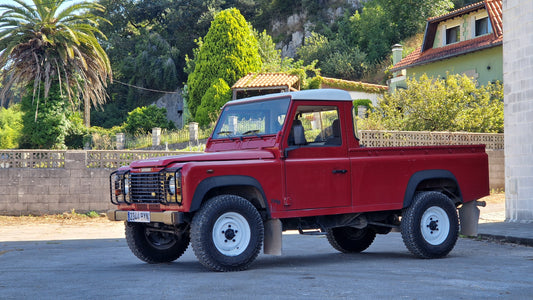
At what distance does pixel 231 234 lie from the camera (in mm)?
8047

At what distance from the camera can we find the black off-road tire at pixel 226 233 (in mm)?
7797

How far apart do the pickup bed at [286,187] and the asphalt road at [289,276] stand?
1.34 ft

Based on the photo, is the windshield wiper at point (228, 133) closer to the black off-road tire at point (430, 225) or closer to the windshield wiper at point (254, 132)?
the windshield wiper at point (254, 132)

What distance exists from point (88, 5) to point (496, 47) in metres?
20.4

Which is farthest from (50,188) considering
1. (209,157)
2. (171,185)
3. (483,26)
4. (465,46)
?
(483,26)

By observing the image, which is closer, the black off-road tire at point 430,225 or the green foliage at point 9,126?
the black off-road tire at point 430,225

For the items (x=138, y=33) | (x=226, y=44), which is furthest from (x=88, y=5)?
(x=138, y=33)

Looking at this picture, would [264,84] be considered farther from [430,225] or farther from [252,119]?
[252,119]

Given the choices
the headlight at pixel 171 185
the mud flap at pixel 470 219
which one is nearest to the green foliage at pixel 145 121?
the mud flap at pixel 470 219

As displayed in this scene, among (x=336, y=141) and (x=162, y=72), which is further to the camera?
(x=162, y=72)

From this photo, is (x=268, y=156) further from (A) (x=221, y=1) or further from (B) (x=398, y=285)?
(A) (x=221, y=1)

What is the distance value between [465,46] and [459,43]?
1.21m

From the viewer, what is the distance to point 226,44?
43.0 m

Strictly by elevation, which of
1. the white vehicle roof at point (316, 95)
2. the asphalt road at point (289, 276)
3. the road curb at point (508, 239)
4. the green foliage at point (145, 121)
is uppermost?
the green foliage at point (145, 121)
